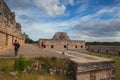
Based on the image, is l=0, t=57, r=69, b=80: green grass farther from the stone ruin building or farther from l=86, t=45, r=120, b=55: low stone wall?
l=86, t=45, r=120, b=55: low stone wall

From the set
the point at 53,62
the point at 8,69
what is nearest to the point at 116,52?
the point at 53,62

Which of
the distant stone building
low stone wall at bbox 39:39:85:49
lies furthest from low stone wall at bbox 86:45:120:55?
the distant stone building

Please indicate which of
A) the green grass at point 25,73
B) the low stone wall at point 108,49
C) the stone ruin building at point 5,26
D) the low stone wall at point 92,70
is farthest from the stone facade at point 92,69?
the low stone wall at point 108,49

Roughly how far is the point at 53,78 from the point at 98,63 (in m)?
2.15

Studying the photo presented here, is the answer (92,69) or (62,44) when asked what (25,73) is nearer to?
(92,69)

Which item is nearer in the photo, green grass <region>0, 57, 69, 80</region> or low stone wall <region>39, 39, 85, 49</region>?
green grass <region>0, 57, 69, 80</region>

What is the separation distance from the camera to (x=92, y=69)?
6113 millimetres

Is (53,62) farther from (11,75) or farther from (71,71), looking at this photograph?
(11,75)

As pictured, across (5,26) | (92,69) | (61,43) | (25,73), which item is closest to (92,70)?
(92,69)

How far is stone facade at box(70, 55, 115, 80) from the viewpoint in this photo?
224 inches

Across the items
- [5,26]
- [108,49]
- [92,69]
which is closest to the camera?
[92,69]

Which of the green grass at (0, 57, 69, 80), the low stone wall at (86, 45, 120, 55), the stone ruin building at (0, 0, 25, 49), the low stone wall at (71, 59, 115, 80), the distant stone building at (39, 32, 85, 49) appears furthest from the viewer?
the distant stone building at (39, 32, 85, 49)

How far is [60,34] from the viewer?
39.7 m

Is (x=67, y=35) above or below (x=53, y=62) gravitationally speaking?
above
